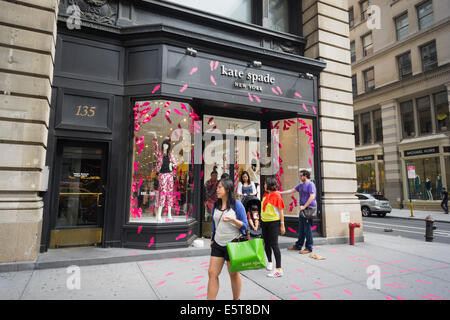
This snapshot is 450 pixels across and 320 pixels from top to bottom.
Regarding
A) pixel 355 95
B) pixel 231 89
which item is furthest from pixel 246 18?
pixel 355 95

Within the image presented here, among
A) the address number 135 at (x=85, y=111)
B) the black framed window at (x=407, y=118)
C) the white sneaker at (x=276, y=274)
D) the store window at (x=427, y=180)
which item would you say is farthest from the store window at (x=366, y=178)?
the address number 135 at (x=85, y=111)

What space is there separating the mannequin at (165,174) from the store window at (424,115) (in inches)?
882

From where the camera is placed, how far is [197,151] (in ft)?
25.7

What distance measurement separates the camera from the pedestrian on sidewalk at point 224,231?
320 cm

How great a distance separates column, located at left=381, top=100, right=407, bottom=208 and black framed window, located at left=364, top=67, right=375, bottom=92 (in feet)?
9.36

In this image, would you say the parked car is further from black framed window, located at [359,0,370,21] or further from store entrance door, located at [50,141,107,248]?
black framed window, located at [359,0,370,21]

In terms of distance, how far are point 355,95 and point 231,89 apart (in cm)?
2403

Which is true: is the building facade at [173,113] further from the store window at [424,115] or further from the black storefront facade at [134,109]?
the store window at [424,115]

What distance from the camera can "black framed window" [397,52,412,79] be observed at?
73.8ft

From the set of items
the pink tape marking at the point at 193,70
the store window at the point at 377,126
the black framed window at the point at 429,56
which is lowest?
the pink tape marking at the point at 193,70

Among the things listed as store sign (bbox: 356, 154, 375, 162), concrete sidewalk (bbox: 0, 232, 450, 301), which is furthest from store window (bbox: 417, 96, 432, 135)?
concrete sidewalk (bbox: 0, 232, 450, 301)

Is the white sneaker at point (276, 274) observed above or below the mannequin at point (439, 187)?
below

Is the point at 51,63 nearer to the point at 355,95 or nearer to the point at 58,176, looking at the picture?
the point at 58,176

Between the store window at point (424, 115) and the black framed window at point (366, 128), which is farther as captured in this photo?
the black framed window at point (366, 128)
